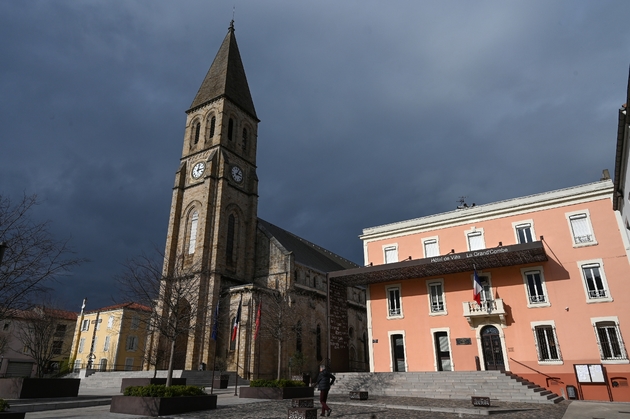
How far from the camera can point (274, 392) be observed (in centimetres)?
1767

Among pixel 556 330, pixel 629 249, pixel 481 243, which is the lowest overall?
pixel 556 330

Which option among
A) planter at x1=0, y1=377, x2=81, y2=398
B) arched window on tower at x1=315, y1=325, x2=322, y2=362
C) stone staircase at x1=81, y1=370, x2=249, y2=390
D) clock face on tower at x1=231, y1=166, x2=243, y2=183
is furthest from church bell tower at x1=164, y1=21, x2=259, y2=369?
planter at x1=0, y1=377, x2=81, y2=398

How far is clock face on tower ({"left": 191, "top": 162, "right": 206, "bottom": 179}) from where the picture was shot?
1600 inches

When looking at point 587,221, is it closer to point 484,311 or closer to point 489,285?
point 489,285

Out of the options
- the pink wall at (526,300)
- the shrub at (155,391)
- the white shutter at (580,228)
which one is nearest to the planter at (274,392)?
the shrub at (155,391)

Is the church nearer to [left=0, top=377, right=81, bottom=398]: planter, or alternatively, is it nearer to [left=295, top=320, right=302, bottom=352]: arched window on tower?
[left=295, top=320, right=302, bottom=352]: arched window on tower

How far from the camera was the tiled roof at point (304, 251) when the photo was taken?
43.6m

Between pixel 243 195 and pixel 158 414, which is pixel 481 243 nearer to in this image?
pixel 158 414

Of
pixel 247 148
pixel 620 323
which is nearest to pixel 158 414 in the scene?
pixel 620 323

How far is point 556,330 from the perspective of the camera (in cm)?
2012

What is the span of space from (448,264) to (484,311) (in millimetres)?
3090

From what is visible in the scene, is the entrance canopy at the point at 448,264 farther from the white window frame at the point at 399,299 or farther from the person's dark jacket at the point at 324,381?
the person's dark jacket at the point at 324,381

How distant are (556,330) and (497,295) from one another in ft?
10.4

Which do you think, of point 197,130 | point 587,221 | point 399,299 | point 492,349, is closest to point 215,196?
point 197,130
